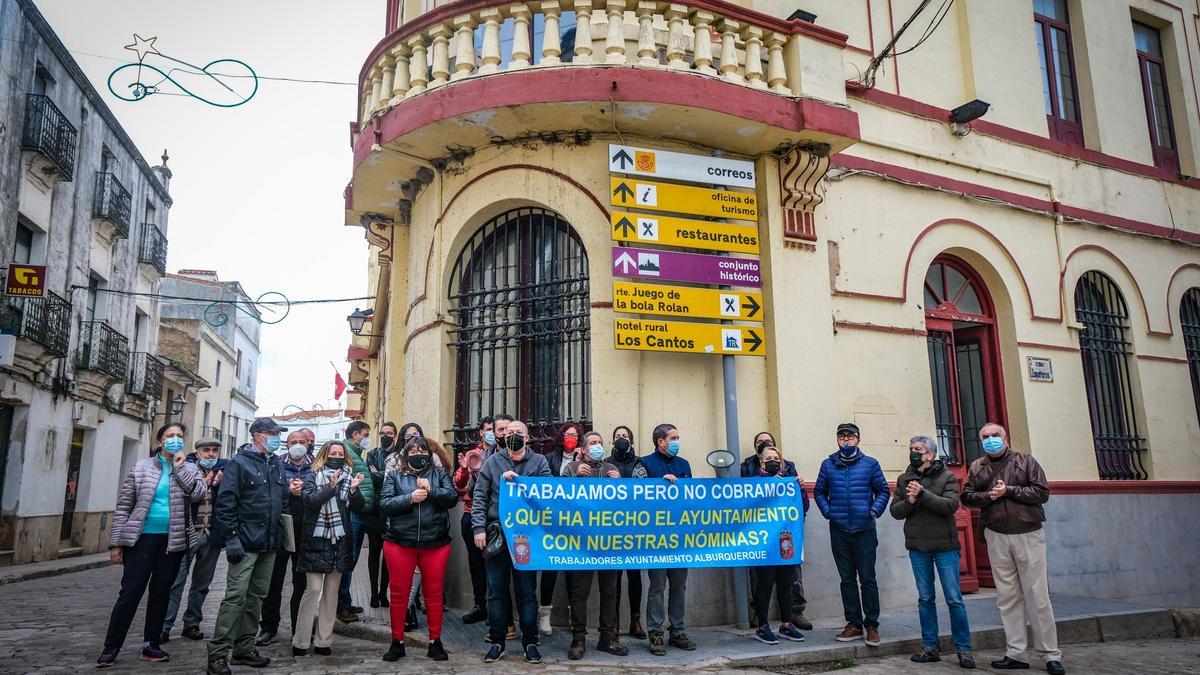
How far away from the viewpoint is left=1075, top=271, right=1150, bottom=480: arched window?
1138 cm

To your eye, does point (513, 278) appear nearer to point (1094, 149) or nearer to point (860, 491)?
point (860, 491)

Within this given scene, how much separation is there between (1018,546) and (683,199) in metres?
4.42

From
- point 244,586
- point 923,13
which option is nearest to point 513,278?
point 244,586

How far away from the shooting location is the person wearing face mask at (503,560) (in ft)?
20.9

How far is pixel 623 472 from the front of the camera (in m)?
7.17

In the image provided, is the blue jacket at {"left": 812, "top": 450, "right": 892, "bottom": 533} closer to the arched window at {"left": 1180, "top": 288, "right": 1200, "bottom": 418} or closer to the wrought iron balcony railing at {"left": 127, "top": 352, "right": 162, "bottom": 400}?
the arched window at {"left": 1180, "top": 288, "right": 1200, "bottom": 418}

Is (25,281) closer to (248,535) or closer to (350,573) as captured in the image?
(350,573)

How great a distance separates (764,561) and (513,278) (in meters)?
4.09

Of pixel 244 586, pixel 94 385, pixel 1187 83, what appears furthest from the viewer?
pixel 94 385

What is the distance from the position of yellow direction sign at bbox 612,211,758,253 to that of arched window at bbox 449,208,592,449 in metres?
0.64

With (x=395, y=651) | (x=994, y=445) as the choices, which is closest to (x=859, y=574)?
(x=994, y=445)

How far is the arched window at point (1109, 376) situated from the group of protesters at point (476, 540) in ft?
18.5

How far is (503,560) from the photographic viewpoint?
21.3ft

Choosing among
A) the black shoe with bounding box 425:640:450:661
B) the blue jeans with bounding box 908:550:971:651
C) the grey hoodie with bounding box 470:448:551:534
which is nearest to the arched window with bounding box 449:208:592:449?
the grey hoodie with bounding box 470:448:551:534
